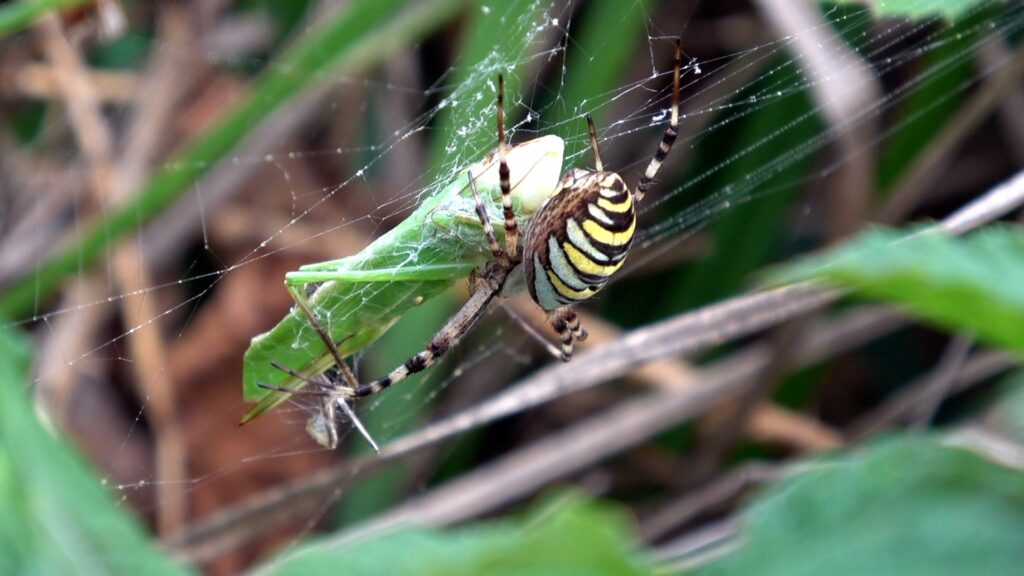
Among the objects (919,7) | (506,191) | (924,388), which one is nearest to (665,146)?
(506,191)

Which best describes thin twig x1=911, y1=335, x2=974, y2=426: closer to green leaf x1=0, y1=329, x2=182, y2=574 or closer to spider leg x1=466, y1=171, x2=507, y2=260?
spider leg x1=466, y1=171, x2=507, y2=260

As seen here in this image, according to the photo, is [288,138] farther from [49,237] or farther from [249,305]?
[49,237]

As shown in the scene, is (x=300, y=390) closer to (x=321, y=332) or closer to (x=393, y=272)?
(x=321, y=332)

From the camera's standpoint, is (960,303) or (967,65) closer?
(960,303)

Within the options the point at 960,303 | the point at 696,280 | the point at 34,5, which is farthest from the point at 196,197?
the point at 960,303

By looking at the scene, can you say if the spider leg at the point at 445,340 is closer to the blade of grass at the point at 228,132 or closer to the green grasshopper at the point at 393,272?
the green grasshopper at the point at 393,272

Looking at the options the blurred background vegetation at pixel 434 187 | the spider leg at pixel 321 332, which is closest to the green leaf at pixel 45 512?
the spider leg at pixel 321 332

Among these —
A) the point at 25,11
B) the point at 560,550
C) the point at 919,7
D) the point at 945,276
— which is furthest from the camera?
the point at 25,11
